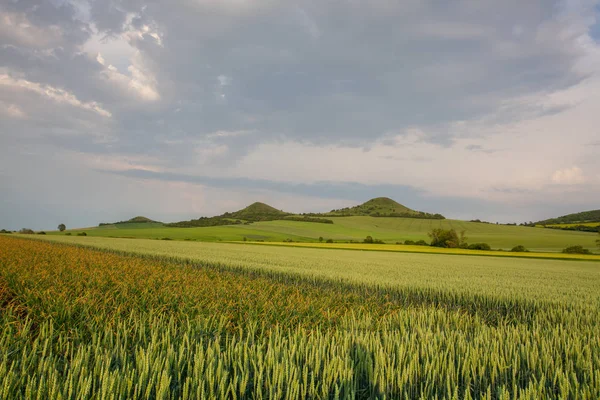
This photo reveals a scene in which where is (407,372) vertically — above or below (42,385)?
below

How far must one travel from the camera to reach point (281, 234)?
243 ft

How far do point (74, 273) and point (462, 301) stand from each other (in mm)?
11272

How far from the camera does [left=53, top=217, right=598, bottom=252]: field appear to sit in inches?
2501

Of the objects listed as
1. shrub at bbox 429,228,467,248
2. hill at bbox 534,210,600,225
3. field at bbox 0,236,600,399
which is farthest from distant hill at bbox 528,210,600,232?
field at bbox 0,236,600,399

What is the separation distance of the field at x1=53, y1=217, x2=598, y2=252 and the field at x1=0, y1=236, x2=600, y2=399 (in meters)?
56.0

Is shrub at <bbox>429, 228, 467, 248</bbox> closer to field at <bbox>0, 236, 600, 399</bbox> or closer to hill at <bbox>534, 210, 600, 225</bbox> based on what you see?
field at <bbox>0, 236, 600, 399</bbox>

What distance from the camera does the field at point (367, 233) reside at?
6353cm

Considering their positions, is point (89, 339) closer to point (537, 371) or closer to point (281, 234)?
point (537, 371)

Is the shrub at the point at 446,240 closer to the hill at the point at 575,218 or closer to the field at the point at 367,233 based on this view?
the field at the point at 367,233

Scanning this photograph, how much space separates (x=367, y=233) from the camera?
80688 mm

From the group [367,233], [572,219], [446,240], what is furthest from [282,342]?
[572,219]

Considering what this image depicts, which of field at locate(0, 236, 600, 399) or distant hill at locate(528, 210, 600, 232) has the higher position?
distant hill at locate(528, 210, 600, 232)

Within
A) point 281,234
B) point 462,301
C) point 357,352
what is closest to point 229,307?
point 357,352

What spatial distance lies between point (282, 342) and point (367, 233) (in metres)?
78.8
